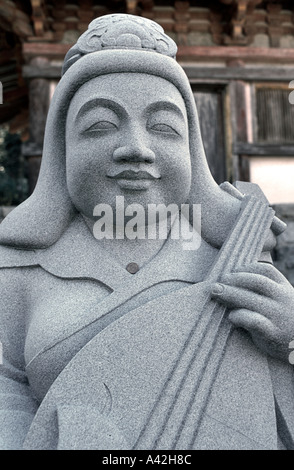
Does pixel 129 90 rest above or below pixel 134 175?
above

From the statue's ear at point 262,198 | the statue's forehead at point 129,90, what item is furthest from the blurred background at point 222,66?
the statue's forehead at point 129,90

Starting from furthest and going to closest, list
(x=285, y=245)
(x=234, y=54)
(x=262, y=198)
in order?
(x=234, y=54), (x=285, y=245), (x=262, y=198)

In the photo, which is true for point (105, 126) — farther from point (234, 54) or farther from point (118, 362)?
point (234, 54)

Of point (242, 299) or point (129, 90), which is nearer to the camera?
point (242, 299)

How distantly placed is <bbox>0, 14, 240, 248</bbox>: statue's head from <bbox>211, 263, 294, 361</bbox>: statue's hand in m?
0.40

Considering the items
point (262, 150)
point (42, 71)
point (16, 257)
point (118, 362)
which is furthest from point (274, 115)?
point (118, 362)

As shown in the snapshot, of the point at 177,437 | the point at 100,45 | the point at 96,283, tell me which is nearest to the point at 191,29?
the point at 100,45

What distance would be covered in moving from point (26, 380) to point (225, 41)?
6.44 m

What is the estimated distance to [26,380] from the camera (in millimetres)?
2277


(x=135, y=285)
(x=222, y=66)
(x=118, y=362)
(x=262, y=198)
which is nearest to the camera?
(x=118, y=362)

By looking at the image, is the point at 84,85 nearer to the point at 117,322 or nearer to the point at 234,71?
the point at 117,322

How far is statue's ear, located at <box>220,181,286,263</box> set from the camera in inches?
95.6

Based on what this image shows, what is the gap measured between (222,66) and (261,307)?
635 centimetres

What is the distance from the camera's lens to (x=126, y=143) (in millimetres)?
2205
